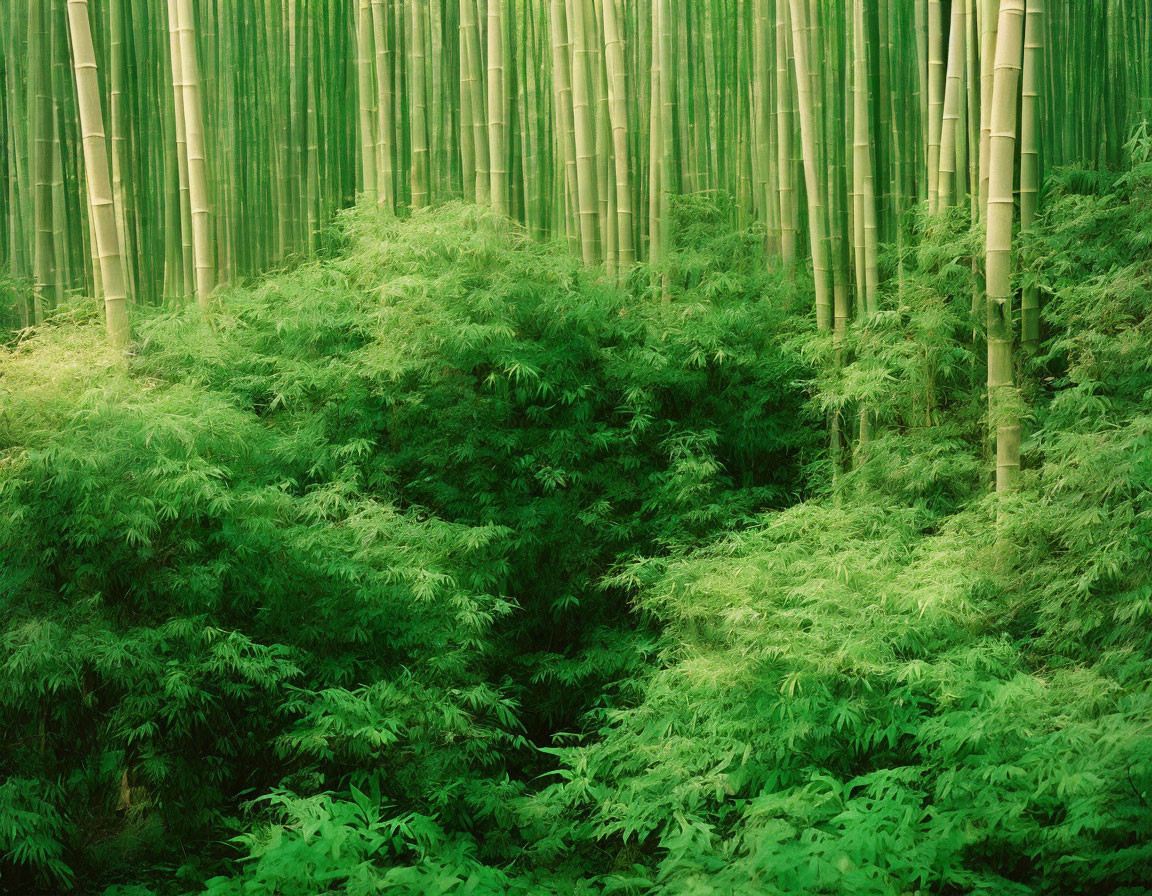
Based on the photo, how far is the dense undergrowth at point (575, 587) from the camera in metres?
2.63

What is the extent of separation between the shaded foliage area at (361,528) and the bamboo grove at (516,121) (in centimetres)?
41

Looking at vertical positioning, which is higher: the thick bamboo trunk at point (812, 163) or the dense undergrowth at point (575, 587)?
the thick bamboo trunk at point (812, 163)

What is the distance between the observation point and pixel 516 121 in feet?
17.9

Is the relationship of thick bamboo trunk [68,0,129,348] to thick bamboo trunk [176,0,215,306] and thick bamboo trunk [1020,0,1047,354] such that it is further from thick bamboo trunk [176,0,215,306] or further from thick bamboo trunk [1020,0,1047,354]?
thick bamboo trunk [1020,0,1047,354]

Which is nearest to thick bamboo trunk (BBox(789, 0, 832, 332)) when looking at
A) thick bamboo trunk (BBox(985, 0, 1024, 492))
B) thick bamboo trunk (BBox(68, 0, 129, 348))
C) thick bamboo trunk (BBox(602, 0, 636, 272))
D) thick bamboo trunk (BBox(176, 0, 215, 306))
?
thick bamboo trunk (BBox(602, 0, 636, 272))

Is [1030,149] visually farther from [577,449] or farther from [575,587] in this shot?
[575,587]

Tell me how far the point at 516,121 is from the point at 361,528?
2882 mm

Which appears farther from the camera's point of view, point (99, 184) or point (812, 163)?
point (812, 163)

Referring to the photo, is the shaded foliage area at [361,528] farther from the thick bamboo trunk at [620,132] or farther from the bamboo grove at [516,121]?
the bamboo grove at [516,121]

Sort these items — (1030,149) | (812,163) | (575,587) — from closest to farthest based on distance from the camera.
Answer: (1030,149)
(575,587)
(812,163)

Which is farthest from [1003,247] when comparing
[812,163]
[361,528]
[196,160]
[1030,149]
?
[196,160]

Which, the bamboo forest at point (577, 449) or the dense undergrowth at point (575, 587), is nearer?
the dense undergrowth at point (575, 587)

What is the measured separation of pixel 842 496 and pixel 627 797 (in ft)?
6.02

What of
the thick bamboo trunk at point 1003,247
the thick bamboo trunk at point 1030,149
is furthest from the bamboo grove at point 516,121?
the thick bamboo trunk at point 1003,247
